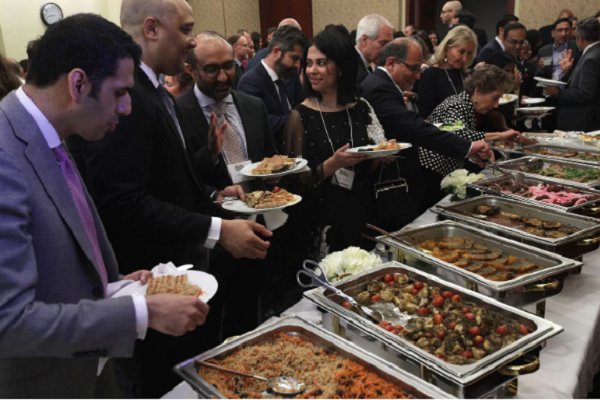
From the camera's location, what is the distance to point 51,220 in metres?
0.98

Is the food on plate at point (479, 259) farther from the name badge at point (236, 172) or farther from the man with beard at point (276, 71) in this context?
the man with beard at point (276, 71)

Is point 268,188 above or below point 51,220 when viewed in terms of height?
below

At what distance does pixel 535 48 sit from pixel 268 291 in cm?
603

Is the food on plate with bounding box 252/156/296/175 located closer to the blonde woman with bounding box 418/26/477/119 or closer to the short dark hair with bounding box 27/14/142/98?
the short dark hair with bounding box 27/14/142/98

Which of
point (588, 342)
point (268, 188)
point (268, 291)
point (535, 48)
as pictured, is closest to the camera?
point (588, 342)

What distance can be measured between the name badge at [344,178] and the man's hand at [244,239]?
92 centimetres

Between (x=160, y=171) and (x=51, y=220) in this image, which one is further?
(x=160, y=171)

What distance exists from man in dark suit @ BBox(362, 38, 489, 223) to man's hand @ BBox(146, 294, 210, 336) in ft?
6.36

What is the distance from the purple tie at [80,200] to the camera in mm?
1087

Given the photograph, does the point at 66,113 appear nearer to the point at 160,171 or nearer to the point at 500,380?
the point at 160,171

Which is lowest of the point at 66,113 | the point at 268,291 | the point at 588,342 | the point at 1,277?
the point at 268,291

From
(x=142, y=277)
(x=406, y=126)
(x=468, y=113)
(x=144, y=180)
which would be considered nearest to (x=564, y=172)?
(x=468, y=113)

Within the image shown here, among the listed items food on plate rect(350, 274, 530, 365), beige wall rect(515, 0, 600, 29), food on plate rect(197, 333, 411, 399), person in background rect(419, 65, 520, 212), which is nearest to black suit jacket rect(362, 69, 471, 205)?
person in background rect(419, 65, 520, 212)

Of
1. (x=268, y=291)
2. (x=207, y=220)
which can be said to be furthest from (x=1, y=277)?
(x=268, y=291)
